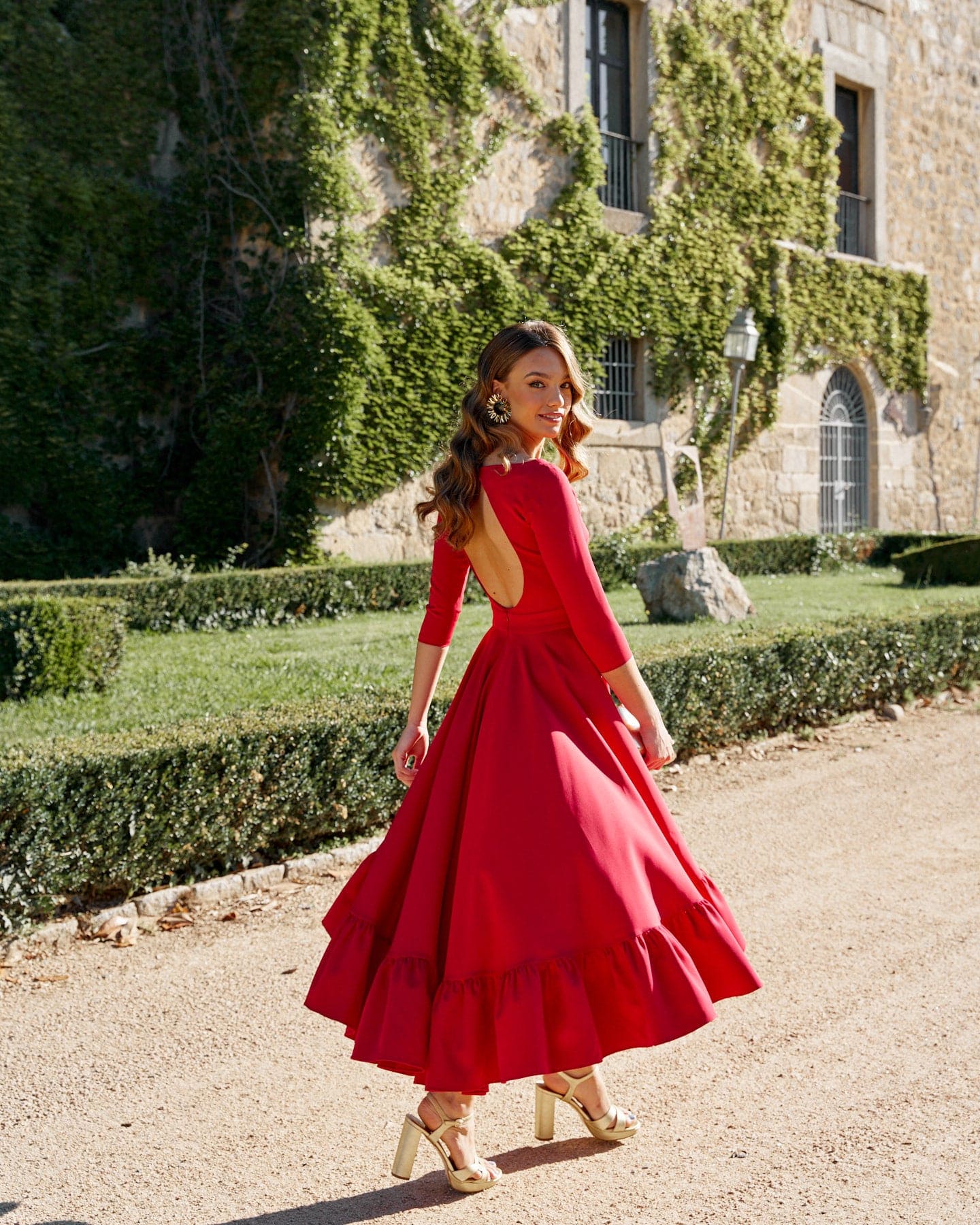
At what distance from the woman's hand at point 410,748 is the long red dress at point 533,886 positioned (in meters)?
0.16

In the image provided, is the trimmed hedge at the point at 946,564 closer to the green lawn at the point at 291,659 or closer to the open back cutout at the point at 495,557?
the green lawn at the point at 291,659

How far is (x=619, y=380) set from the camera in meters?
14.0

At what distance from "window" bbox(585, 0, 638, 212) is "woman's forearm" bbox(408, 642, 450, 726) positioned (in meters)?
12.1

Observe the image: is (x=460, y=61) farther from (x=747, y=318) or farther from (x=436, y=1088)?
(x=436, y=1088)

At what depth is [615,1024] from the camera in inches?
83.7

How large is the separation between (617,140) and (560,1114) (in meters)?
13.2

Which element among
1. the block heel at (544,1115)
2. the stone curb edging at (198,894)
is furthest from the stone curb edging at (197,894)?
the block heel at (544,1115)

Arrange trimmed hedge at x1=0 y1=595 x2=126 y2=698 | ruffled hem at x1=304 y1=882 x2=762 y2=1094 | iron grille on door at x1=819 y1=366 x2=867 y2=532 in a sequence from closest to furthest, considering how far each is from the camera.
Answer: ruffled hem at x1=304 y1=882 x2=762 y2=1094 < trimmed hedge at x1=0 y1=595 x2=126 y2=698 < iron grille on door at x1=819 y1=366 x2=867 y2=532

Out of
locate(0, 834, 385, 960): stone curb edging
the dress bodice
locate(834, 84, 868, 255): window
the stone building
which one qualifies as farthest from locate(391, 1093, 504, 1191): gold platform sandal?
locate(834, 84, 868, 255): window

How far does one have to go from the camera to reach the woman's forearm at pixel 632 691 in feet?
7.72

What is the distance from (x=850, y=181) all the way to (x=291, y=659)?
1364 cm

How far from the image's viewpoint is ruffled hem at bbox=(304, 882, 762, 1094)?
2100mm

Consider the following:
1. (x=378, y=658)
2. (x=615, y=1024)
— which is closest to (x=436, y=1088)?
(x=615, y=1024)

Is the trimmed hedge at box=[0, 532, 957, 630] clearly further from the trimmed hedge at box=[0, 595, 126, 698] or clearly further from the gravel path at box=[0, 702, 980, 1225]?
the gravel path at box=[0, 702, 980, 1225]
